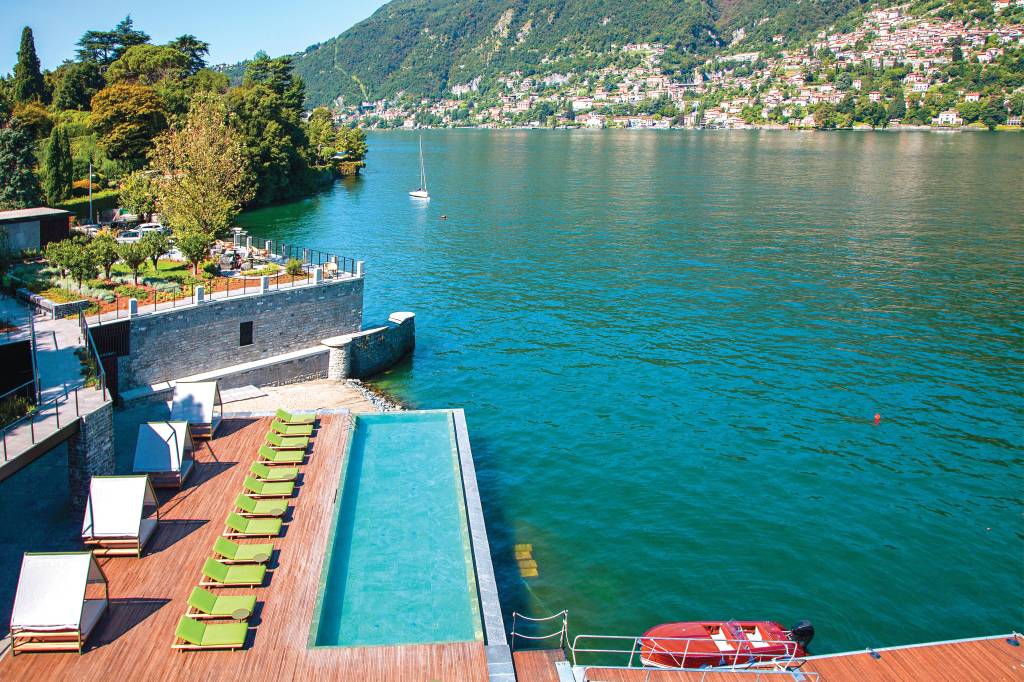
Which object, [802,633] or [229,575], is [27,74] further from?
[802,633]

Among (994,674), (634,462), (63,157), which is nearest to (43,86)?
(63,157)

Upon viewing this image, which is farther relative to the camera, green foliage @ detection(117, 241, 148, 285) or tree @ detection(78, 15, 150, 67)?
tree @ detection(78, 15, 150, 67)

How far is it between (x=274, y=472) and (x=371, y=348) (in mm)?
17309

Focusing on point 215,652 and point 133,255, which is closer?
point 215,652

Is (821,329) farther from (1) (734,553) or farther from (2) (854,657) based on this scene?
(2) (854,657)

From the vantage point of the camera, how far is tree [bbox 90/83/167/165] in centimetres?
7719

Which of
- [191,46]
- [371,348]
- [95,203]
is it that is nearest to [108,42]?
[191,46]

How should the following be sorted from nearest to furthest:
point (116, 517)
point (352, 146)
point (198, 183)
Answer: point (116, 517)
point (198, 183)
point (352, 146)

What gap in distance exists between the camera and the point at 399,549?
19.2 metres

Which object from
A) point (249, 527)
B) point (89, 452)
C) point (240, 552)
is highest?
point (89, 452)

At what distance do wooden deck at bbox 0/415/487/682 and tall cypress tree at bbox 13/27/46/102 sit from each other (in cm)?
9964

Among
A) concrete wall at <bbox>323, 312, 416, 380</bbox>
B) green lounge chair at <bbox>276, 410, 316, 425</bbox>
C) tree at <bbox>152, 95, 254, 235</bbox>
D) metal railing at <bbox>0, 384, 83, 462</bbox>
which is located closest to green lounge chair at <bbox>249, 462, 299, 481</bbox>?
green lounge chair at <bbox>276, 410, 316, 425</bbox>

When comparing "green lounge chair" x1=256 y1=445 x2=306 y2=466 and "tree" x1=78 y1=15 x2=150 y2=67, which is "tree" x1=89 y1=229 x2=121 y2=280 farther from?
"tree" x1=78 y1=15 x2=150 y2=67

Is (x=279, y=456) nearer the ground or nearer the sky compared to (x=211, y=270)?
nearer the ground
